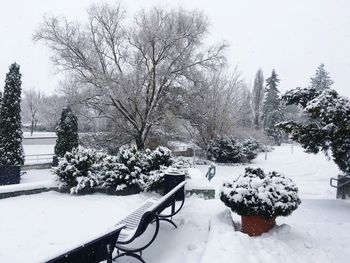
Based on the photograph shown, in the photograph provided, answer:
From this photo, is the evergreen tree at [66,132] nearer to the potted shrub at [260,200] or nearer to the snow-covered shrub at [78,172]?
the snow-covered shrub at [78,172]

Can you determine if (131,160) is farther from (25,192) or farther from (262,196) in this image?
(262,196)

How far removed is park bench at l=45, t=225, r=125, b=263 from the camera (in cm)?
296

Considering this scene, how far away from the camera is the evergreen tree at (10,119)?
727 inches

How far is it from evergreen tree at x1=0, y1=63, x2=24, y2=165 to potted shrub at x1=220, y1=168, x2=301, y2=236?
16.0 metres

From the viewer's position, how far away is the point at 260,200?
200 inches

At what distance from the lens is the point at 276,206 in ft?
16.6

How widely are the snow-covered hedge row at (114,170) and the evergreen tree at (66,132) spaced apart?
12.7 meters

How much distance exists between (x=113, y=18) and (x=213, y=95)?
13030mm

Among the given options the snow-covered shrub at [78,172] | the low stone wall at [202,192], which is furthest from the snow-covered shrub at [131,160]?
the low stone wall at [202,192]

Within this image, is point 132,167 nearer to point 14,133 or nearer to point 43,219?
point 43,219

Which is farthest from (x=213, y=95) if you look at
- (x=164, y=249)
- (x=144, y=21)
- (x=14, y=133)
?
(x=164, y=249)

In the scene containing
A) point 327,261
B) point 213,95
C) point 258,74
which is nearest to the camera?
point 327,261

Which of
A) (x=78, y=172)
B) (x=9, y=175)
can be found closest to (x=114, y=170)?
(x=78, y=172)

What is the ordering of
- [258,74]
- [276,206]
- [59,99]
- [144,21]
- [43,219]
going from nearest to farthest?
Answer: [276,206] < [43,219] < [144,21] < [59,99] < [258,74]
